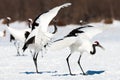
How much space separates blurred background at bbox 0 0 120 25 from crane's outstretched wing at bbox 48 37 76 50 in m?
29.7

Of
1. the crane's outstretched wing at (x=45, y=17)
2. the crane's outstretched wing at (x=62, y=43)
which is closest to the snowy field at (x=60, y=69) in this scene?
the crane's outstretched wing at (x=62, y=43)

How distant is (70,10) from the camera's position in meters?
44.3

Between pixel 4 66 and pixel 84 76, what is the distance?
2948 millimetres

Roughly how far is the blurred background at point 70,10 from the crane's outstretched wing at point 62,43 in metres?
29.7

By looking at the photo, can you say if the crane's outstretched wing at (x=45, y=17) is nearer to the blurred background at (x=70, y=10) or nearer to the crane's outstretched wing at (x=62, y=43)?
the crane's outstretched wing at (x=62, y=43)

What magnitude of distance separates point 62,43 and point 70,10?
34.0 m

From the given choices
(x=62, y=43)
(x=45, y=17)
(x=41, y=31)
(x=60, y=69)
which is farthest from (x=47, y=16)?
(x=60, y=69)

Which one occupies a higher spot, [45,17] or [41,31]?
[45,17]

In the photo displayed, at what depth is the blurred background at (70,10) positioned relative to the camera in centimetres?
4275

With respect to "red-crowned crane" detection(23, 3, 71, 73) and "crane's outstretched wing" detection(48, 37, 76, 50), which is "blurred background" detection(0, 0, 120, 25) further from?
"crane's outstretched wing" detection(48, 37, 76, 50)

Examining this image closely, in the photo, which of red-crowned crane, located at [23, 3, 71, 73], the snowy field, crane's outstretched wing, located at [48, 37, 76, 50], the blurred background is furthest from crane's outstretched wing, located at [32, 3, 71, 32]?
the blurred background

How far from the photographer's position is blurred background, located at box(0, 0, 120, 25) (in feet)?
140

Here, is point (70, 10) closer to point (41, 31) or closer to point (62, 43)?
point (41, 31)

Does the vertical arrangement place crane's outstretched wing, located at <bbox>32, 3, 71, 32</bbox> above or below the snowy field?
above
